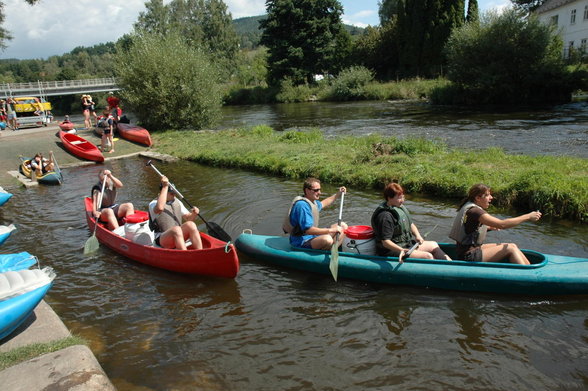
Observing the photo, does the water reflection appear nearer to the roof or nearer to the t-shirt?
the t-shirt

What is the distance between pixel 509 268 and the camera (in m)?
5.11

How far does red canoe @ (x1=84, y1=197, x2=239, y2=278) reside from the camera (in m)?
5.83

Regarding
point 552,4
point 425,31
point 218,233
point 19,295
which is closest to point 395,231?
point 218,233

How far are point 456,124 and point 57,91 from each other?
47.0 metres

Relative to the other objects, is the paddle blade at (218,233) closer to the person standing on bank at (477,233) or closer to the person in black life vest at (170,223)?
the person in black life vest at (170,223)

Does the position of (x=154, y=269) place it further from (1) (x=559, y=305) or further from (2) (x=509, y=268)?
(1) (x=559, y=305)

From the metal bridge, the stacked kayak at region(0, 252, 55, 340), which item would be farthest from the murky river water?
the metal bridge

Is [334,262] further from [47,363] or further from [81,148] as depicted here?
[81,148]

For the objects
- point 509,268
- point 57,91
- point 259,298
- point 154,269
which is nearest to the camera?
point 509,268

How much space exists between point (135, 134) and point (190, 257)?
13691 mm

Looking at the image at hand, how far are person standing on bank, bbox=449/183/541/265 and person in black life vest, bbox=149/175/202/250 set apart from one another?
358 centimetres

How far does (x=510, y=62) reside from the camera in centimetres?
2478

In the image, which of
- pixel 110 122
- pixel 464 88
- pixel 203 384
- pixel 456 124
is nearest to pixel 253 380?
pixel 203 384

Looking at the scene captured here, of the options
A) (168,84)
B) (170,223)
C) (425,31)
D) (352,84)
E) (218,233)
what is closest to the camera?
(170,223)
